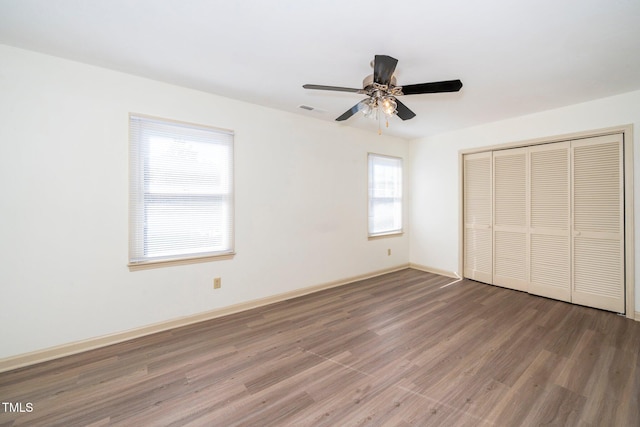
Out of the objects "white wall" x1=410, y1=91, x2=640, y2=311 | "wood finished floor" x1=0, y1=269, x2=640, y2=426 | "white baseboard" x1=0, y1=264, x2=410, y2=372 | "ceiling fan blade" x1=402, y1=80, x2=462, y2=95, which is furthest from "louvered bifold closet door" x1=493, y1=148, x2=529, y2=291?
"white baseboard" x1=0, y1=264, x2=410, y2=372

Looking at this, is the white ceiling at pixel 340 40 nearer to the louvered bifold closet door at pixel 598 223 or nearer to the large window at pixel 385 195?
the louvered bifold closet door at pixel 598 223

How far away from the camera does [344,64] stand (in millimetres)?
2305

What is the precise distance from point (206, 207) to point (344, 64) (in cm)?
206

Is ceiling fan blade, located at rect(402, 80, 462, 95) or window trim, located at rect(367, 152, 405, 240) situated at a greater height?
ceiling fan blade, located at rect(402, 80, 462, 95)

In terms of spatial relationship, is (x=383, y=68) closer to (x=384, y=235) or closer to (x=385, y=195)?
(x=385, y=195)

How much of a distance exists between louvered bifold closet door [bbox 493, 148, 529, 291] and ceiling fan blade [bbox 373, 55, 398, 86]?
3008mm

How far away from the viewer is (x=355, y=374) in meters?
2.02

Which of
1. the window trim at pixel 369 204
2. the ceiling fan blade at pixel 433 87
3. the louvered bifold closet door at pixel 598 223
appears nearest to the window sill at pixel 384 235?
the window trim at pixel 369 204

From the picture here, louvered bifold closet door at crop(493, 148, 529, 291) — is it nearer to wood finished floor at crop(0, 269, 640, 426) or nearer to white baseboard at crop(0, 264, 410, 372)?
wood finished floor at crop(0, 269, 640, 426)

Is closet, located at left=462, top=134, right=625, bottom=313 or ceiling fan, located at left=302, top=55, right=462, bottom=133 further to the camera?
closet, located at left=462, top=134, right=625, bottom=313

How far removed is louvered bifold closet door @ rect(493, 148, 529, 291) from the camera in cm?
381

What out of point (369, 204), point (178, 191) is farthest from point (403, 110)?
point (178, 191)

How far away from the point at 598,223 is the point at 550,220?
18.0 inches

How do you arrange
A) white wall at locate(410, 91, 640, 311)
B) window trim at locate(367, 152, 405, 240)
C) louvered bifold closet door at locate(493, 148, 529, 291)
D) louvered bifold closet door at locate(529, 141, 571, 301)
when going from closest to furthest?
white wall at locate(410, 91, 640, 311) < louvered bifold closet door at locate(529, 141, 571, 301) < louvered bifold closet door at locate(493, 148, 529, 291) < window trim at locate(367, 152, 405, 240)
